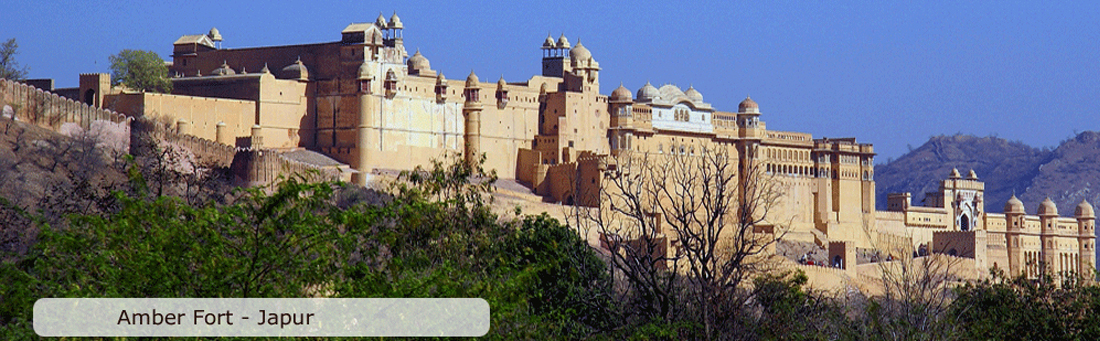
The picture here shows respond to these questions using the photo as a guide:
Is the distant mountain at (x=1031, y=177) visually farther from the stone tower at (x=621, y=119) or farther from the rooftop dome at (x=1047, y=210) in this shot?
the stone tower at (x=621, y=119)

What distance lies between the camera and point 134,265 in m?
15.8

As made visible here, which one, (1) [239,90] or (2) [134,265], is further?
(1) [239,90]

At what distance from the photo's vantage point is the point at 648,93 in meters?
73.4

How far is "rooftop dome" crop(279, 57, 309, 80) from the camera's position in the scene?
60875 mm

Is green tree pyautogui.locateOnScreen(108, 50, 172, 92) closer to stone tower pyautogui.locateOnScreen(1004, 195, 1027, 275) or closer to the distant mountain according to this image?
stone tower pyautogui.locateOnScreen(1004, 195, 1027, 275)

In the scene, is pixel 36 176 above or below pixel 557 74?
below

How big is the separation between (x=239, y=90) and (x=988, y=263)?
36.3 metres

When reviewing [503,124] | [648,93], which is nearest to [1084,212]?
[648,93]

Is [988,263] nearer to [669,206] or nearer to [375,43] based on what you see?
[669,206]

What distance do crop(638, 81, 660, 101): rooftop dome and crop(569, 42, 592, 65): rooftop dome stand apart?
324cm

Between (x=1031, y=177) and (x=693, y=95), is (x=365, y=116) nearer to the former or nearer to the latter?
(x=693, y=95)

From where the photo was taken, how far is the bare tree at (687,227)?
22.3 metres

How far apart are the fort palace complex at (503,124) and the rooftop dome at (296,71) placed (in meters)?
0.05

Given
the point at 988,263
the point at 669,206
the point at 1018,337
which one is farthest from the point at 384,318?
the point at 988,263
